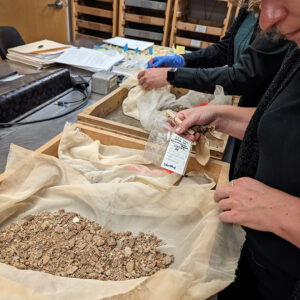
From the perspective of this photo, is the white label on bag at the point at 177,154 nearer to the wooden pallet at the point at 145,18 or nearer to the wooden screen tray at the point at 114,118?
the wooden screen tray at the point at 114,118

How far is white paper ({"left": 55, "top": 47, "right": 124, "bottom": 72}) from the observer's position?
5.29 ft

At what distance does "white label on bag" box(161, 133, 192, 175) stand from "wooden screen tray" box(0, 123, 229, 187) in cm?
8

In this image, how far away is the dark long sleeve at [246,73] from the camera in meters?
1.00

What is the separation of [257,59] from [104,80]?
73 cm

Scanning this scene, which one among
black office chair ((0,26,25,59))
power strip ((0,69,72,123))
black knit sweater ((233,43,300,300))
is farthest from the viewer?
black office chair ((0,26,25,59))

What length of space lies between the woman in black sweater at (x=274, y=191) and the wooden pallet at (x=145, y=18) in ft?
8.96

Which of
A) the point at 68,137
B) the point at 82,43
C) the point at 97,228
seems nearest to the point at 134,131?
the point at 68,137

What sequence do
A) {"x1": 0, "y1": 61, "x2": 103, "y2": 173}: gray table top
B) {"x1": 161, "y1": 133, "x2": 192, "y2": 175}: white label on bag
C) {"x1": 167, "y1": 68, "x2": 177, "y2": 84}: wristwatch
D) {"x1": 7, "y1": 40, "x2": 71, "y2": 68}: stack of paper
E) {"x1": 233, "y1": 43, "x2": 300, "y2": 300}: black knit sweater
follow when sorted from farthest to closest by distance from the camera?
{"x1": 7, "y1": 40, "x2": 71, "y2": 68}: stack of paper
{"x1": 167, "y1": 68, "x2": 177, "y2": 84}: wristwatch
{"x1": 0, "y1": 61, "x2": 103, "y2": 173}: gray table top
{"x1": 161, "y1": 133, "x2": 192, "y2": 175}: white label on bag
{"x1": 233, "y1": 43, "x2": 300, "y2": 300}: black knit sweater

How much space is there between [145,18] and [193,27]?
1.95 feet

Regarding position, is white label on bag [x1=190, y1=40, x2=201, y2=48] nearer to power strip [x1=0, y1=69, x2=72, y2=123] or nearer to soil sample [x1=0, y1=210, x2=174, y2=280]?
power strip [x1=0, y1=69, x2=72, y2=123]

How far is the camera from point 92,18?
3734mm

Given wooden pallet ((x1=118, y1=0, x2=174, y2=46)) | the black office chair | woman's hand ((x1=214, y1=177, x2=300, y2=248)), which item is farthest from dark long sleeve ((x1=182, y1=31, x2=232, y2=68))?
wooden pallet ((x1=118, y1=0, x2=174, y2=46))

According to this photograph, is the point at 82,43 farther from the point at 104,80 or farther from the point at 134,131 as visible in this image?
the point at 134,131

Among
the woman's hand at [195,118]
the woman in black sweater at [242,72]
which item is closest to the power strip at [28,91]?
the woman in black sweater at [242,72]
